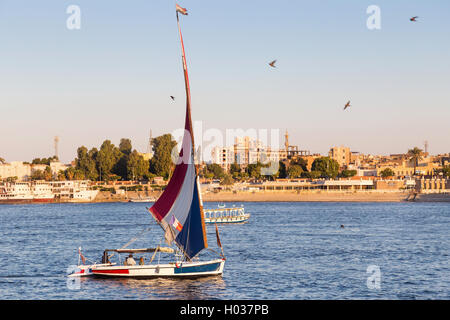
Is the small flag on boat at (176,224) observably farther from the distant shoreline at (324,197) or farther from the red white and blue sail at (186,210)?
the distant shoreline at (324,197)

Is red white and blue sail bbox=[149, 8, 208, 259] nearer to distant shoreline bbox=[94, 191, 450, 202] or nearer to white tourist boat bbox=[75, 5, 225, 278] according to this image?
white tourist boat bbox=[75, 5, 225, 278]

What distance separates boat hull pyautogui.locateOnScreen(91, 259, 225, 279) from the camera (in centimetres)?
3653

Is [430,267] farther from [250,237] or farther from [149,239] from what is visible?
[149,239]

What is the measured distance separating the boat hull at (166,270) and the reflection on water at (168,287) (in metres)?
0.28

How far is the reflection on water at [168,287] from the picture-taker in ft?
108

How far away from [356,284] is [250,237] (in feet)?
106

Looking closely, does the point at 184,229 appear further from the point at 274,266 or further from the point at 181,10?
the point at 181,10

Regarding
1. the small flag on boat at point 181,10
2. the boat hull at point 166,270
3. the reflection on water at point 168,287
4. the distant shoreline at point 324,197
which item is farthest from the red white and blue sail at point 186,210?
the distant shoreline at point 324,197

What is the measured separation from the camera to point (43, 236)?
73.4 m

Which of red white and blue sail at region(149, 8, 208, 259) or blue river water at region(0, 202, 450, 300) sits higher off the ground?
red white and blue sail at region(149, 8, 208, 259)

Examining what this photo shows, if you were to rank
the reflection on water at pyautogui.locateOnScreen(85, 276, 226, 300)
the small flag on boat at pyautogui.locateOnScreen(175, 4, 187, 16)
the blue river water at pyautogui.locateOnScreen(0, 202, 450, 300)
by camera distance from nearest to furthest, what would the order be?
the reflection on water at pyautogui.locateOnScreen(85, 276, 226, 300) → the small flag on boat at pyautogui.locateOnScreen(175, 4, 187, 16) → the blue river water at pyautogui.locateOnScreen(0, 202, 450, 300)

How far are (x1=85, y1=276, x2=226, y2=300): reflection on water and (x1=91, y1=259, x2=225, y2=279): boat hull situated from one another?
0.93 feet

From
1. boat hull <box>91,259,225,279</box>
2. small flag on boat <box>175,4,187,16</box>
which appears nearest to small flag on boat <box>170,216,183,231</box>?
boat hull <box>91,259,225,279</box>
